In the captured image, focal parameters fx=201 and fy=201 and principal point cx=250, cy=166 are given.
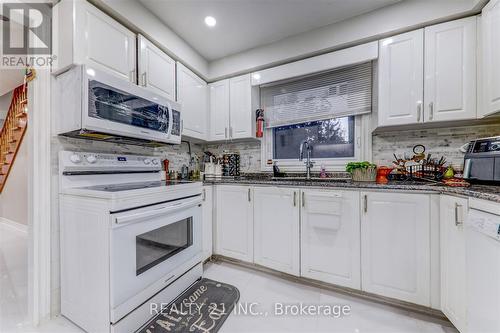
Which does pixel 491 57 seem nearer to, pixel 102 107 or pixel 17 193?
pixel 102 107

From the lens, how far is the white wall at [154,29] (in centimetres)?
156

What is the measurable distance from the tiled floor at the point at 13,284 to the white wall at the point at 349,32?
2.76 metres

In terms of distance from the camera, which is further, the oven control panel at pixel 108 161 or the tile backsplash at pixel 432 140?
the tile backsplash at pixel 432 140

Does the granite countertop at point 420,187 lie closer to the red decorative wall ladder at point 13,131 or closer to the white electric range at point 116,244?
the white electric range at point 116,244

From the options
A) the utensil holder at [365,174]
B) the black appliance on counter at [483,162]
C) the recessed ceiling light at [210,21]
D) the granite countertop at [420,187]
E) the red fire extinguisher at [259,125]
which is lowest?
the granite countertop at [420,187]

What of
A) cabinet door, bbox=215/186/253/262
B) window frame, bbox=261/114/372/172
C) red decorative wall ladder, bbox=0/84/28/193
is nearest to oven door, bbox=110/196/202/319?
cabinet door, bbox=215/186/253/262

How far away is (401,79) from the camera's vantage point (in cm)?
177

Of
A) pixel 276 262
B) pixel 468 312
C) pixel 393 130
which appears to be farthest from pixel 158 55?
pixel 468 312

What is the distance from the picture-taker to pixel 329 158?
2.37 m

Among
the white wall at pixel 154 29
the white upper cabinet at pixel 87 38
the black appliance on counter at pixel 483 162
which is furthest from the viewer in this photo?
the white wall at pixel 154 29

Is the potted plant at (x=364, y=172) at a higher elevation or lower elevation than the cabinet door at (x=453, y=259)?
higher

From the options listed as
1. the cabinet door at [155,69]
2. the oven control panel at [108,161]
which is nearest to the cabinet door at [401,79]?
the cabinet door at [155,69]

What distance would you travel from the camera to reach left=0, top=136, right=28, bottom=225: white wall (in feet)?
9.38

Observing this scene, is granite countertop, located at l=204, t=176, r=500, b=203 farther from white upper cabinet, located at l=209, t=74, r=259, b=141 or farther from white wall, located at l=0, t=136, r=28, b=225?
white wall, located at l=0, t=136, r=28, b=225
